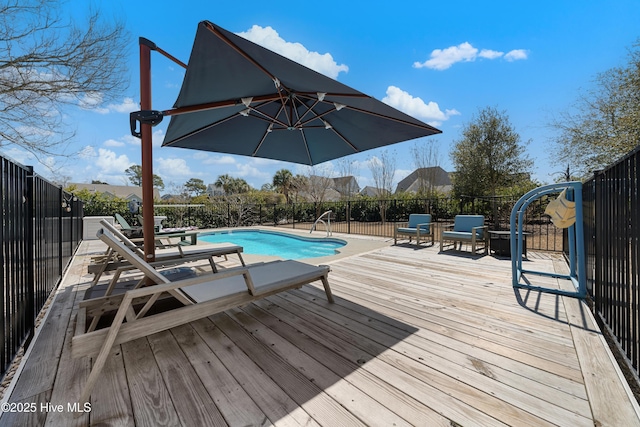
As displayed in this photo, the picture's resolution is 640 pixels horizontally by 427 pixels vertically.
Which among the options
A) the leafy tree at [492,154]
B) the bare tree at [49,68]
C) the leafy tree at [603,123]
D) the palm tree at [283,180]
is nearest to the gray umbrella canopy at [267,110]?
the bare tree at [49,68]

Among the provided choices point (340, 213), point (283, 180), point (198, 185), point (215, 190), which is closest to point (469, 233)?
point (340, 213)

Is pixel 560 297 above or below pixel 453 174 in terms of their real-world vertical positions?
below

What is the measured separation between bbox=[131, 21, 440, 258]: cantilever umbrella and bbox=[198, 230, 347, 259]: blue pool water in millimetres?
3845

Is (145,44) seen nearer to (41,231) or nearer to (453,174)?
(41,231)

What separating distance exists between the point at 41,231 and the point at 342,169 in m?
17.1

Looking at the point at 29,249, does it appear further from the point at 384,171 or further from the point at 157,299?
the point at 384,171

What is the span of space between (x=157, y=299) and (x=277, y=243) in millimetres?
7972

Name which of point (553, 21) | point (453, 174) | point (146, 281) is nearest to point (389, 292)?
point (146, 281)

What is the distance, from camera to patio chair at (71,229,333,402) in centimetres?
150

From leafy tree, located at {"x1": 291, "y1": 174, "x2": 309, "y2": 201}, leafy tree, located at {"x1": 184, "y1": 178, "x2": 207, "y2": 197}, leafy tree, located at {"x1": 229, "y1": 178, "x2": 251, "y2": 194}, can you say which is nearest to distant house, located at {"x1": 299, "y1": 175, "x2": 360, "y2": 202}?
leafy tree, located at {"x1": 291, "y1": 174, "x2": 309, "y2": 201}

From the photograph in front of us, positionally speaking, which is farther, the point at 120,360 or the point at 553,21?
the point at 553,21

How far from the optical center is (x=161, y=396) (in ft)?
4.99

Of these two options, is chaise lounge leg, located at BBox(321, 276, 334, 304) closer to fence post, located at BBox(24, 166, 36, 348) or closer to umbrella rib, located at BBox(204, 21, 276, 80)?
umbrella rib, located at BBox(204, 21, 276, 80)

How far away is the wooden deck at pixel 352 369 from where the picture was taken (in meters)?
1.38
